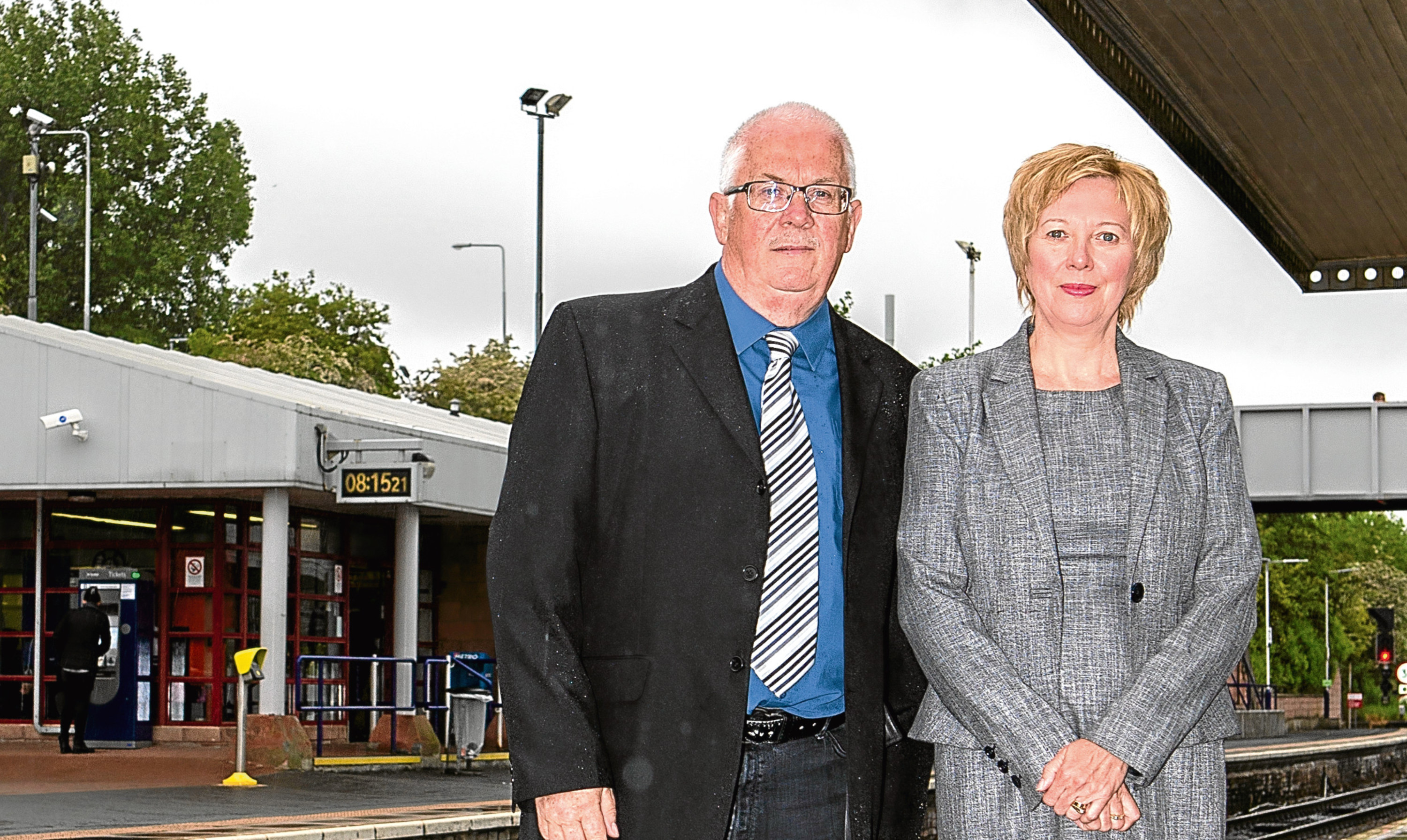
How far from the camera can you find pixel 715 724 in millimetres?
3498

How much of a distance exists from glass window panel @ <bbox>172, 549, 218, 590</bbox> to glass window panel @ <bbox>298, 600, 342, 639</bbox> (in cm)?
171

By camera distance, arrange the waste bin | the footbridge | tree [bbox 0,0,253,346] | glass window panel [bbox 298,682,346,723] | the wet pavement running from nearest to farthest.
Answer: the wet pavement < the waste bin < glass window panel [bbox 298,682,346,723] < the footbridge < tree [bbox 0,0,253,346]

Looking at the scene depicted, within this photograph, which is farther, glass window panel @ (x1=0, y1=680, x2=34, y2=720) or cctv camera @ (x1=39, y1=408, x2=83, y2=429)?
glass window panel @ (x1=0, y1=680, x2=34, y2=720)

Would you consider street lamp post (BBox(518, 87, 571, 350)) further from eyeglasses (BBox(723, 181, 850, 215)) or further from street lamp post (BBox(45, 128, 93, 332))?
eyeglasses (BBox(723, 181, 850, 215))

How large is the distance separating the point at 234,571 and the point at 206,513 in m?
0.85

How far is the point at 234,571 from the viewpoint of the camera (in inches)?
943

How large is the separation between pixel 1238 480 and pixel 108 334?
57819 mm

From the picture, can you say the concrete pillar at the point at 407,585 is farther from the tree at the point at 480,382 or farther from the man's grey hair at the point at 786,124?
the tree at the point at 480,382

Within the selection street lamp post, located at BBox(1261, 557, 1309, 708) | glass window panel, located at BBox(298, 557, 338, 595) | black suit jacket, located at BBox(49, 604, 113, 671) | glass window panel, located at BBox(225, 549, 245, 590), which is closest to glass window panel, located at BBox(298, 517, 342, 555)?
glass window panel, located at BBox(298, 557, 338, 595)

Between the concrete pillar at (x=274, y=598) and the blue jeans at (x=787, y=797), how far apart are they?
59.1ft

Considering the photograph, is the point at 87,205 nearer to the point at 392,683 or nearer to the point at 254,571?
the point at 392,683

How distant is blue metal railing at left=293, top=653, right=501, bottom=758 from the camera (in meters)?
20.2

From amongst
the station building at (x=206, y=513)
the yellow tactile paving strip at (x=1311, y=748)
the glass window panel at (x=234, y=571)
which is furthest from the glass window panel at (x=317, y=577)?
the yellow tactile paving strip at (x=1311, y=748)

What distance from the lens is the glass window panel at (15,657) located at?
24016 mm
